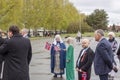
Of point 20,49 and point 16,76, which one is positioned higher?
point 20,49

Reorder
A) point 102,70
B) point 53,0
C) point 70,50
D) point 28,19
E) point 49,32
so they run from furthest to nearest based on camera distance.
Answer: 1. point 49,32
2. point 53,0
3. point 28,19
4. point 70,50
5. point 102,70

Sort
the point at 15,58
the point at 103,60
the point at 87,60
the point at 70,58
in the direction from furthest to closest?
the point at 70,58 < the point at 87,60 < the point at 103,60 < the point at 15,58

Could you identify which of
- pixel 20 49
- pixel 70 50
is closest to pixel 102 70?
pixel 20 49

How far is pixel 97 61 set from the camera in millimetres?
10078

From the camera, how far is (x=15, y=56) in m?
8.18

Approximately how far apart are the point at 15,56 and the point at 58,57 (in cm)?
796

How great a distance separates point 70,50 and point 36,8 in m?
76.4

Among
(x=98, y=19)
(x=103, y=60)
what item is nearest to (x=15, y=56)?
(x=103, y=60)

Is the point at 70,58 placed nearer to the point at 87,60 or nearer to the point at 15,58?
the point at 87,60

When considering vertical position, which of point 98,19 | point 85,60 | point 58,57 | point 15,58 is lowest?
point 58,57

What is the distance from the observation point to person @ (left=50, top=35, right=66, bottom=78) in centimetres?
1591

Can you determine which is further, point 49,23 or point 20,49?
point 49,23

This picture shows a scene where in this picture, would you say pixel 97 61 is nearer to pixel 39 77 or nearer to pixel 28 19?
pixel 39 77

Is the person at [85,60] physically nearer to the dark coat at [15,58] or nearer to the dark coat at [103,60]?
the dark coat at [103,60]
